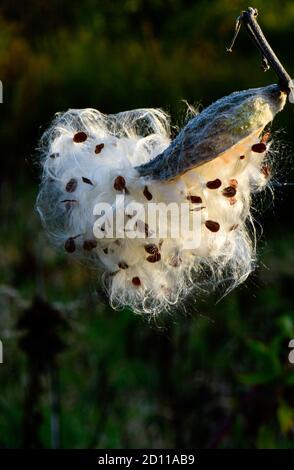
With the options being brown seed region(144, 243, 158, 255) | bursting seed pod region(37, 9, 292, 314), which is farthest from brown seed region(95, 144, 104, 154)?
brown seed region(144, 243, 158, 255)

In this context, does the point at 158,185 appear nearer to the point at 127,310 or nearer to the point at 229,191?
the point at 229,191

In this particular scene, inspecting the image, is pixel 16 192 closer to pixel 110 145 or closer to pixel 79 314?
pixel 79 314

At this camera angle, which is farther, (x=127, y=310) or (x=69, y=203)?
(x=127, y=310)

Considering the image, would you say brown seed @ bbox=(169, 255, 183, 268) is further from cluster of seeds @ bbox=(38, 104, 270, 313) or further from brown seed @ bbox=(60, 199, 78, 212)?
brown seed @ bbox=(60, 199, 78, 212)

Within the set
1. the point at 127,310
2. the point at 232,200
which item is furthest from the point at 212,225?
the point at 127,310

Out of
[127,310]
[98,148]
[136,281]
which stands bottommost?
[136,281]

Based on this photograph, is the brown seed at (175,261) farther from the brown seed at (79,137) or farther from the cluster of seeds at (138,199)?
the brown seed at (79,137)
